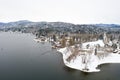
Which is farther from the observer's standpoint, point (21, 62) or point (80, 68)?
point (21, 62)

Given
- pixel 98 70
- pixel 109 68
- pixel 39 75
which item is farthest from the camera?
pixel 109 68

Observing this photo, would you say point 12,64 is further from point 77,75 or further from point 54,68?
point 77,75

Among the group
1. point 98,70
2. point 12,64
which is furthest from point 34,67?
point 98,70

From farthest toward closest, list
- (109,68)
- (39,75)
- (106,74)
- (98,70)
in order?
(109,68)
(98,70)
(106,74)
(39,75)

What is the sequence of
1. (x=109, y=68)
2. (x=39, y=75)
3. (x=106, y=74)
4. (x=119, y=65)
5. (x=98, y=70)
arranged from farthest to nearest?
1. (x=119, y=65)
2. (x=109, y=68)
3. (x=98, y=70)
4. (x=106, y=74)
5. (x=39, y=75)

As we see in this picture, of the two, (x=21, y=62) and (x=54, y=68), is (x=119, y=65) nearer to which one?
(x=54, y=68)

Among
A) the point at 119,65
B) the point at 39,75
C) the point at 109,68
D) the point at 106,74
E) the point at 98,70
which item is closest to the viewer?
the point at 39,75

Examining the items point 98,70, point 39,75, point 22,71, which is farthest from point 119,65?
point 22,71

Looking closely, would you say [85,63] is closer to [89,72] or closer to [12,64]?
[89,72]

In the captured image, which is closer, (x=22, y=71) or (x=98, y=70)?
(x=22, y=71)
